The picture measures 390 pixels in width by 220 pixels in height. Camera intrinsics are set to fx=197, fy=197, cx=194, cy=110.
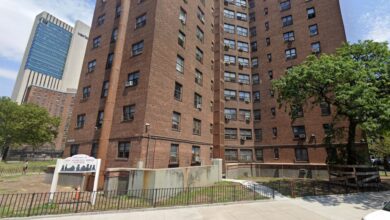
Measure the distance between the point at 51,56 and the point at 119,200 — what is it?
20280 centimetres

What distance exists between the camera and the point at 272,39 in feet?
109

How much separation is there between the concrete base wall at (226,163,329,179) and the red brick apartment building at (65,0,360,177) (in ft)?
2.96

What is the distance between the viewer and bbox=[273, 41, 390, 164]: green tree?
13750 mm

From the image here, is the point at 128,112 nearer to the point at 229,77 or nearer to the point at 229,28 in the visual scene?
the point at 229,77

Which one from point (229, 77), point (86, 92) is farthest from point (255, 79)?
point (86, 92)

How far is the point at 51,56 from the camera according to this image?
16775 cm

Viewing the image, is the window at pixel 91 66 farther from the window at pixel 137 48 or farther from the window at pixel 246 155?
the window at pixel 246 155

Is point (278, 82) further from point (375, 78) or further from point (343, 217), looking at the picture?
point (343, 217)

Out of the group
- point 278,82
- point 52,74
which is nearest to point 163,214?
point 278,82

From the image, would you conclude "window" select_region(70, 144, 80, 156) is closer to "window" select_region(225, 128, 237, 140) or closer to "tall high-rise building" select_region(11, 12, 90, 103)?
"window" select_region(225, 128, 237, 140)

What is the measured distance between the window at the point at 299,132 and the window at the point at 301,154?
1.77 meters

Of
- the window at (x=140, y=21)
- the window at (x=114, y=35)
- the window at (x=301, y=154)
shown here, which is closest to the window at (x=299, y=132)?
the window at (x=301, y=154)

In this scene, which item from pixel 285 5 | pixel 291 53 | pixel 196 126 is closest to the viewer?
pixel 196 126

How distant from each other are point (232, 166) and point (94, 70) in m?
21.0
